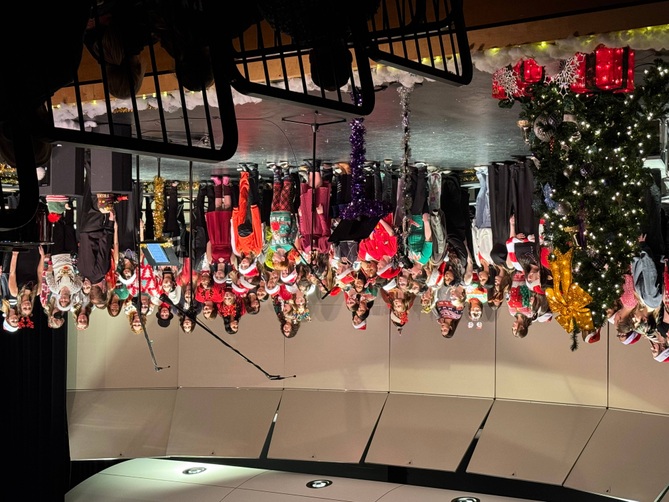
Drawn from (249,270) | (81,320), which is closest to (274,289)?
(249,270)

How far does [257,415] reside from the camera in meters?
11.0

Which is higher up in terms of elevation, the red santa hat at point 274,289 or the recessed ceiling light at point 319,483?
the red santa hat at point 274,289

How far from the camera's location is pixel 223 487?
9992 mm

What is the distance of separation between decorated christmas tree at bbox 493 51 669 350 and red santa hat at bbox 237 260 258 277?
506 cm

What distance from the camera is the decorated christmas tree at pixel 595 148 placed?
379cm

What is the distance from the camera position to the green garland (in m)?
3.80

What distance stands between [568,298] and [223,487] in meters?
6.83

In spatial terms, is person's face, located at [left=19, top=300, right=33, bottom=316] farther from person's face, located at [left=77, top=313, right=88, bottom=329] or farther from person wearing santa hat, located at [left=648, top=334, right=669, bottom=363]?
person wearing santa hat, located at [left=648, top=334, right=669, bottom=363]

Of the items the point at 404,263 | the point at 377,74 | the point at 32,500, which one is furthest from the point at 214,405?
the point at 377,74

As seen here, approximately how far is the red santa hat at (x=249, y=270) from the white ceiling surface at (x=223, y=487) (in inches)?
98.8

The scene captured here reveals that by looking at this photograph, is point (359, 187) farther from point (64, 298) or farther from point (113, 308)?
point (113, 308)

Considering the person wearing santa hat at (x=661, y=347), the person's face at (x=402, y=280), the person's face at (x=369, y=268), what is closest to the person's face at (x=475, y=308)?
the person's face at (x=402, y=280)

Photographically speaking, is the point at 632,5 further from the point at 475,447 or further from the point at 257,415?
the point at 257,415

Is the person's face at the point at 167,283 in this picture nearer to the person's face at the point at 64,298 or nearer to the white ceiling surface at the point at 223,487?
the person's face at the point at 64,298
